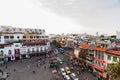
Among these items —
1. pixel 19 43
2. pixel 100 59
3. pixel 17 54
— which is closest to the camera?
pixel 100 59

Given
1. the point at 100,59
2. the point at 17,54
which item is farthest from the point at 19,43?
the point at 100,59

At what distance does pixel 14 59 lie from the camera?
6275cm

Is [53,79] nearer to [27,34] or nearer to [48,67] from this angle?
[48,67]

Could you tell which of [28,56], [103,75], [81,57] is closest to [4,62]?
[28,56]

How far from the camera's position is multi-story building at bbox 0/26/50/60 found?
61519mm

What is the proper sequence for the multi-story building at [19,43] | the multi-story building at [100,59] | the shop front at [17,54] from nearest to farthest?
the multi-story building at [100,59] < the multi-story building at [19,43] < the shop front at [17,54]

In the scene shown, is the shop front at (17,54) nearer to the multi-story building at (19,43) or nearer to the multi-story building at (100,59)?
the multi-story building at (19,43)

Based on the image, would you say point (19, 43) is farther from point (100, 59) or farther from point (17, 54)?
point (100, 59)

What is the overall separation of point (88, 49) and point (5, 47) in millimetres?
32031

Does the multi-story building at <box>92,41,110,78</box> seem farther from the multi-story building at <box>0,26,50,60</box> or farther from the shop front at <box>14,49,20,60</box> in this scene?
the shop front at <box>14,49,20,60</box>

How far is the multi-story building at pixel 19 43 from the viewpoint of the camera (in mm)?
61519

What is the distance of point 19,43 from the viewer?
212ft

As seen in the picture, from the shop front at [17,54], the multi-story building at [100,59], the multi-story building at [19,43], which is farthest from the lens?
the shop front at [17,54]

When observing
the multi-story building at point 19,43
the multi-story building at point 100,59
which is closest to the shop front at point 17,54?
the multi-story building at point 19,43
